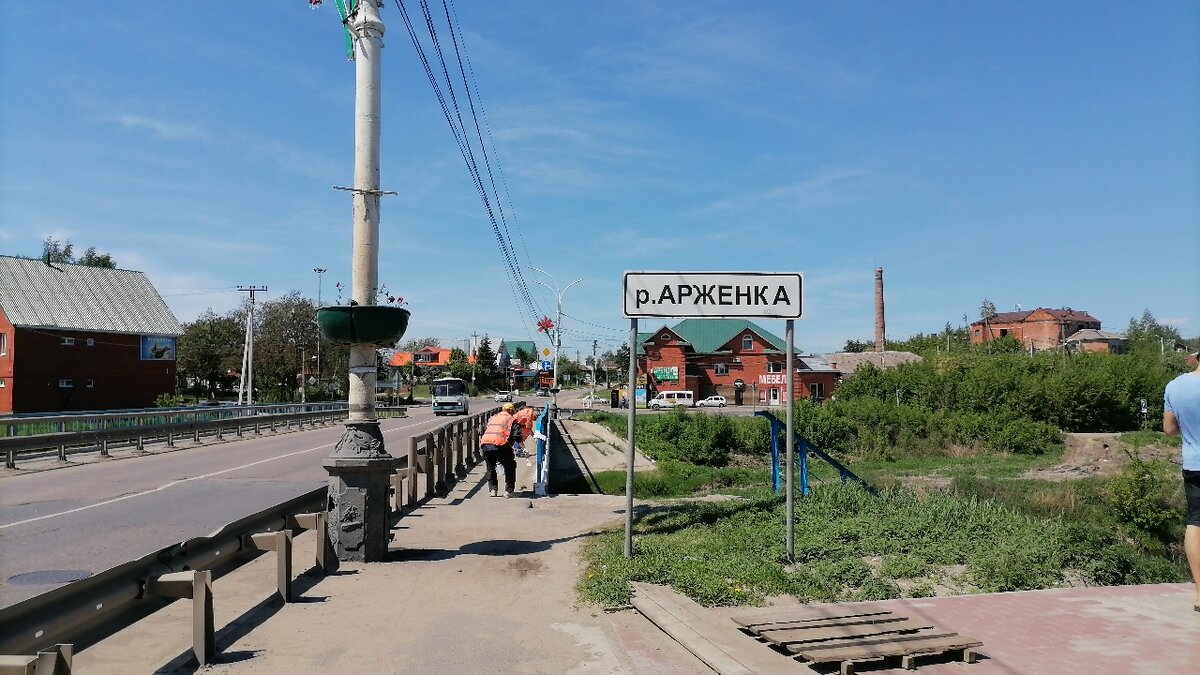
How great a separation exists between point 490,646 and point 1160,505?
60.5ft

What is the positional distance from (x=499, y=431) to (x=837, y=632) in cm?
890

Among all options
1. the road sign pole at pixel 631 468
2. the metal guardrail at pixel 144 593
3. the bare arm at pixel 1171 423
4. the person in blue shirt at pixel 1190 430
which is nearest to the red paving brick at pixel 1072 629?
the person in blue shirt at pixel 1190 430

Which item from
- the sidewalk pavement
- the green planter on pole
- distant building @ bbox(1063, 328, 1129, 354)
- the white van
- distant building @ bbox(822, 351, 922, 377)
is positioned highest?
distant building @ bbox(1063, 328, 1129, 354)

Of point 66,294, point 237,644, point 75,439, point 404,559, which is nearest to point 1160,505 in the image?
point 404,559

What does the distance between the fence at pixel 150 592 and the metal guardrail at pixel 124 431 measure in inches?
600

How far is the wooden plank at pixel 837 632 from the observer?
5484 mm

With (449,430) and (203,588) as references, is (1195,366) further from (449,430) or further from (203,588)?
(449,430)

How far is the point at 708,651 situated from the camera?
5.32 metres

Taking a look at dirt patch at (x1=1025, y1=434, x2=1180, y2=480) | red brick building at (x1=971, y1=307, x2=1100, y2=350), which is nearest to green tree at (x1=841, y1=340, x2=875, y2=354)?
red brick building at (x1=971, y1=307, x2=1100, y2=350)

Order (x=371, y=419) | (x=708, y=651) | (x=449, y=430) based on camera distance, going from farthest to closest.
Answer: (x=449, y=430)
(x=371, y=419)
(x=708, y=651)

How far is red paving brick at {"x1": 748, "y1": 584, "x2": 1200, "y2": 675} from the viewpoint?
521 cm

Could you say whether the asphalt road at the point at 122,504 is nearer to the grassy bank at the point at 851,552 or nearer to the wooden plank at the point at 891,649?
the wooden plank at the point at 891,649

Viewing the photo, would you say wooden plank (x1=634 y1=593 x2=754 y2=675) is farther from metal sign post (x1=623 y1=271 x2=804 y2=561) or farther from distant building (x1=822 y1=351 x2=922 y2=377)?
distant building (x1=822 y1=351 x2=922 y2=377)

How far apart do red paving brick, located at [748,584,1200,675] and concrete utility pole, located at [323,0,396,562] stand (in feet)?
15.2
